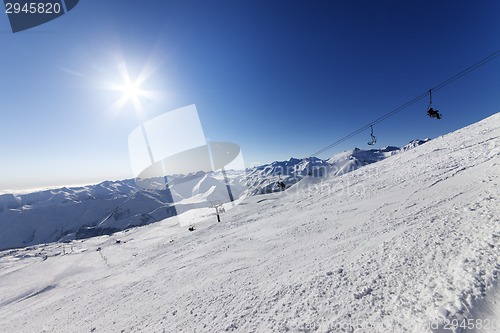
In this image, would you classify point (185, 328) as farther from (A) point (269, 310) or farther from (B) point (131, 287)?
(B) point (131, 287)

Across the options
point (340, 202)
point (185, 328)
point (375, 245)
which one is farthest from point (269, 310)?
point (340, 202)

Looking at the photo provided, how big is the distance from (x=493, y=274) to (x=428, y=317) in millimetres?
2612

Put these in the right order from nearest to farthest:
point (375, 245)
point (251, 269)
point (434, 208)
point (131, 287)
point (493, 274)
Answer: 1. point (493, 274)
2. point (375, 245)
3. point (251, 269)
4. point (434, 208)
5. point (131, 287)

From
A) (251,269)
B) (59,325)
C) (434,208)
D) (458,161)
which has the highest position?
(458,161)

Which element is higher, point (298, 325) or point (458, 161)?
point (458, 161)

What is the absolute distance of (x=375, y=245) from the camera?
35.0ft

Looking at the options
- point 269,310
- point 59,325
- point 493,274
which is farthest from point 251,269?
point 59,325

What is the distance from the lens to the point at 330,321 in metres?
6.72

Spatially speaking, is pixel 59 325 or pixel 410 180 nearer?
pixel 59 325

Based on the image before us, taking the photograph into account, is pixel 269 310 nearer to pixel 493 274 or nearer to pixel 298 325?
pixel 298 325

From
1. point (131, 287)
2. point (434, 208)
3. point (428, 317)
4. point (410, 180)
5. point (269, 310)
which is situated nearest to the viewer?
point (428, 317)

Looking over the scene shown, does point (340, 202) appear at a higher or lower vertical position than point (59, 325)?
higher

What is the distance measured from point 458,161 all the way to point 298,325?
24282 mm

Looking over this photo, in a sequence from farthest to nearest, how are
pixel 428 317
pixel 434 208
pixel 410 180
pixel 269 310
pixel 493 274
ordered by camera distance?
pixel 410 180
pixel 434 208
pixel 269 310
pixel 493 274
pixel 428 317
